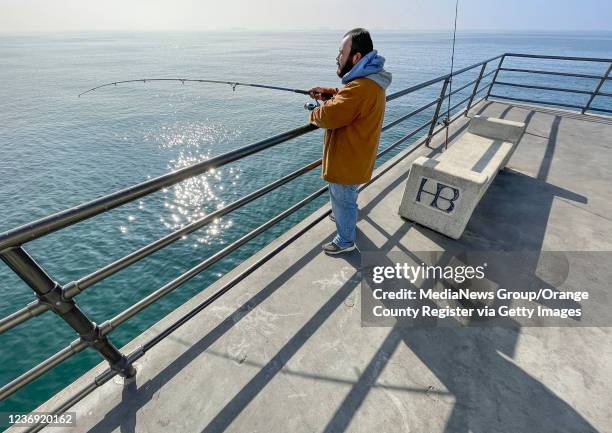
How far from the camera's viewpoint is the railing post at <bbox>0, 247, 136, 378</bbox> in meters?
1.37

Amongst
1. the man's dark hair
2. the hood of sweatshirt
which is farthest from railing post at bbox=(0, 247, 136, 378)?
the man's dark hair

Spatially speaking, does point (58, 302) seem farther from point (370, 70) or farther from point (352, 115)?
point (370, 70)

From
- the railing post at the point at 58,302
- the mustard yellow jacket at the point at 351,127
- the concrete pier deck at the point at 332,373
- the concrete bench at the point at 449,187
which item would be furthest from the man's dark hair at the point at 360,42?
the railing post at the point at 58,302

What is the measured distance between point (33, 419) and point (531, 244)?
4791 millimetres

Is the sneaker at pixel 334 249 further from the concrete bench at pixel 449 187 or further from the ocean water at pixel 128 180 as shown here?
the ocean water at pixel 128 180

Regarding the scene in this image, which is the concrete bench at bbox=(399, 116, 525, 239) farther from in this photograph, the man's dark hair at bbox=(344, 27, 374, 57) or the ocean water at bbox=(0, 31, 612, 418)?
the ocean water at bbox=(0, 31, 612, 418)

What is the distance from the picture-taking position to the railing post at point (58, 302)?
1.37 m

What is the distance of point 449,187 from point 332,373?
2393mm

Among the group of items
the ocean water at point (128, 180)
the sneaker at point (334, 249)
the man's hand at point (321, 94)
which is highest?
the man's hand at point (321, 94)

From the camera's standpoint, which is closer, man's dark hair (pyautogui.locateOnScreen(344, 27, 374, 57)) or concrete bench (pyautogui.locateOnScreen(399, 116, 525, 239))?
man's dark hair (pyautogui.locateOnScreen(344, 27, 374, 57))

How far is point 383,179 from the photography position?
4.70 metres

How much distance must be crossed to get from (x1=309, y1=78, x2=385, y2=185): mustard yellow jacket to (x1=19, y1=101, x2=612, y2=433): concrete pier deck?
101 centimetres

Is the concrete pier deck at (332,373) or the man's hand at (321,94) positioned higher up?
the man's hand at (321,94)

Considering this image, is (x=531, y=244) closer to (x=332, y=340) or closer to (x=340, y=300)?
(x=340, y=300)
